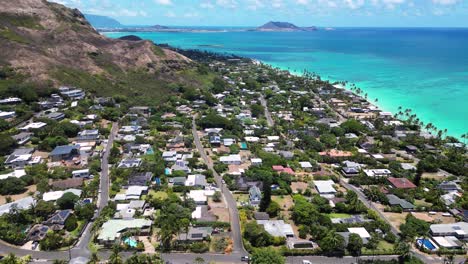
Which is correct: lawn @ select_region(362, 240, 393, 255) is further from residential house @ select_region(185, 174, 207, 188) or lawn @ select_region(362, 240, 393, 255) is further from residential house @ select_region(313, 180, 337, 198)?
residential house @ select_region(185, 174, 207, 188)

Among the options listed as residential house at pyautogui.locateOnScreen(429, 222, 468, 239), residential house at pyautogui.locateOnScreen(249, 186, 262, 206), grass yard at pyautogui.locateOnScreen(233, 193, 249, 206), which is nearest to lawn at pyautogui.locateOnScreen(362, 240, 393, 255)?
residential house at pyautogui.locateOnScreen(429, 222, 468, 239)

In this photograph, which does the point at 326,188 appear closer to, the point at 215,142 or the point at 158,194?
the point at 158,194

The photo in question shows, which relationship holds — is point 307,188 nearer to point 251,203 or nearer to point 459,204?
point 251,203

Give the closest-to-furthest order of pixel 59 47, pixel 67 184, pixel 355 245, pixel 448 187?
pixel 355 245 < pixel 67 184 < pixel 448 187 < pixel 59 47

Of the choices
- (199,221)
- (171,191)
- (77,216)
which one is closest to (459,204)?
(199,221)

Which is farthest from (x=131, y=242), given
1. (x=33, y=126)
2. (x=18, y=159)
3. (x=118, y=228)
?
(x=33, y=126)

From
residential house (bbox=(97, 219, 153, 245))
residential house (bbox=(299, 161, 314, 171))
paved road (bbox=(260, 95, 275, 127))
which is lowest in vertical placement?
residential house (bbox=(97, 219, 153, 245))
